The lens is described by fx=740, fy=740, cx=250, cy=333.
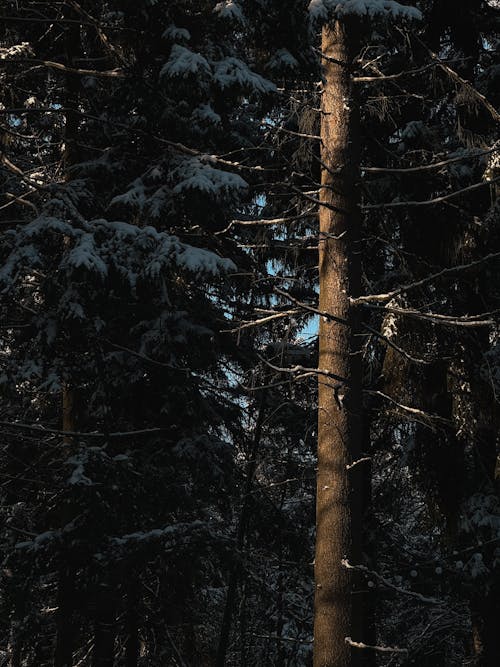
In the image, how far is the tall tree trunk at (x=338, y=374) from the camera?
5.11 meters

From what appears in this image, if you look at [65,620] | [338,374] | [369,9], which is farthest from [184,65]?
[65,620]

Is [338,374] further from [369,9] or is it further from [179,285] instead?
[179,285]

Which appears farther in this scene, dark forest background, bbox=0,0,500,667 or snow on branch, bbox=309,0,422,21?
dark forest background, bbox=0,0,500,667

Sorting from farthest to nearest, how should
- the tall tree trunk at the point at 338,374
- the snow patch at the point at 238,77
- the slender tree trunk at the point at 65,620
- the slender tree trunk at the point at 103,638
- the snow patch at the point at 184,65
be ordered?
the slender tree trunk at the point at 103,638
the slender tree trunk at the point at 65,620
the snow patch at the point at 238,77
the snow patch at the point at 184,65
the tall tree trunk at the point at 338,374

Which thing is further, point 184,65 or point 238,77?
point 238,77

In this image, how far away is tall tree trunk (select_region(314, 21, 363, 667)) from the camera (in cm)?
511

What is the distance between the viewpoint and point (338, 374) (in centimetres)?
550

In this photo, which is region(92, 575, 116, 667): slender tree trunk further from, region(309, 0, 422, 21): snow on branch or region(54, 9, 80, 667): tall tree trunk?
region(309, 0, 422, 21): snow on branch

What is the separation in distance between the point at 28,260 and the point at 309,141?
323cm

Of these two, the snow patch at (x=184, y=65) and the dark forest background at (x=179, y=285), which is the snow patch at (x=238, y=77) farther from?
the snow patch at (x=184, y=65)

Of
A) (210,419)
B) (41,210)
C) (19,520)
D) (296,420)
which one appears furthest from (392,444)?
(41,210)

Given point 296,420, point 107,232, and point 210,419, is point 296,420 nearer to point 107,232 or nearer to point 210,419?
point 210,419

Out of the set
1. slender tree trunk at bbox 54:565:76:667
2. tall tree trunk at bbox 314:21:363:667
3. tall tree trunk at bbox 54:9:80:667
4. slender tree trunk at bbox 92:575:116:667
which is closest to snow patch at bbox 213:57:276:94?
tall tree trunk at bbox 54:9:80:667

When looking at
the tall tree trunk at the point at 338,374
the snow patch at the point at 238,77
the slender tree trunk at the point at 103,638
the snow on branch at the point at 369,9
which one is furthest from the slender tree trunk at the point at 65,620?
the snow on branch at the point at 369,9
